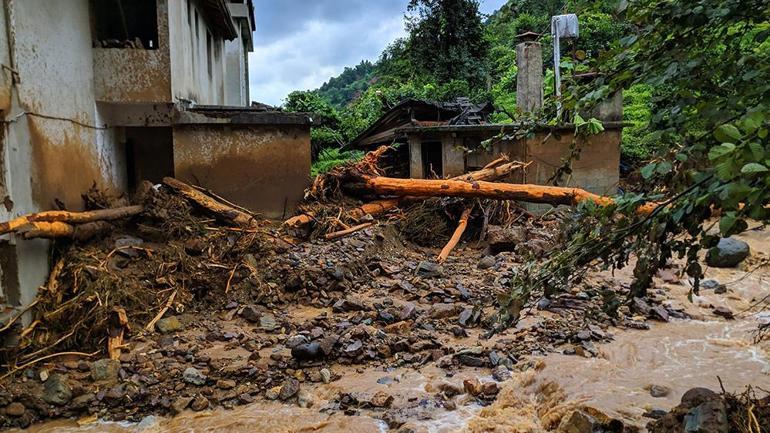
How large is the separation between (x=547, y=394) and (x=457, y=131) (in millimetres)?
8463

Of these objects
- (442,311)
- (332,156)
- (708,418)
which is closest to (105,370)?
(442,311)

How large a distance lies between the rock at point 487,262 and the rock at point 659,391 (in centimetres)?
439

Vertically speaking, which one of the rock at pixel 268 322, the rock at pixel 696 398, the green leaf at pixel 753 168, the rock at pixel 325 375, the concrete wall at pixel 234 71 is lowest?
the rock at pixel 325 375

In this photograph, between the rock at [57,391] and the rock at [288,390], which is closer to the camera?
the rock at [57,391]

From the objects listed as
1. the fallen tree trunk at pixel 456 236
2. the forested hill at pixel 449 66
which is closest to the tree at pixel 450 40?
the forested hill at pixel 449 66

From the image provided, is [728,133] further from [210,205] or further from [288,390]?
[210,205]

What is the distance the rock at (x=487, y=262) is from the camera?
30.5 feet

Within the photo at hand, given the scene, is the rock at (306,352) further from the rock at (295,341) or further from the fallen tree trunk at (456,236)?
the fallen tree trunk at (456,236)

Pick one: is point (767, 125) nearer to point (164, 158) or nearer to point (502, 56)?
point (164, 158)

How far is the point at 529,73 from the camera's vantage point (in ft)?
46.6

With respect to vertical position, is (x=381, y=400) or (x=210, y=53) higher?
(x=210, y=53)

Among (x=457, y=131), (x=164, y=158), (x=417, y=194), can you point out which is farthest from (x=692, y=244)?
(x=457, y=131)

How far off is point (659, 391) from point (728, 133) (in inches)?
168

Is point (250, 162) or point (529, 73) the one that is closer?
point (250, 162)
